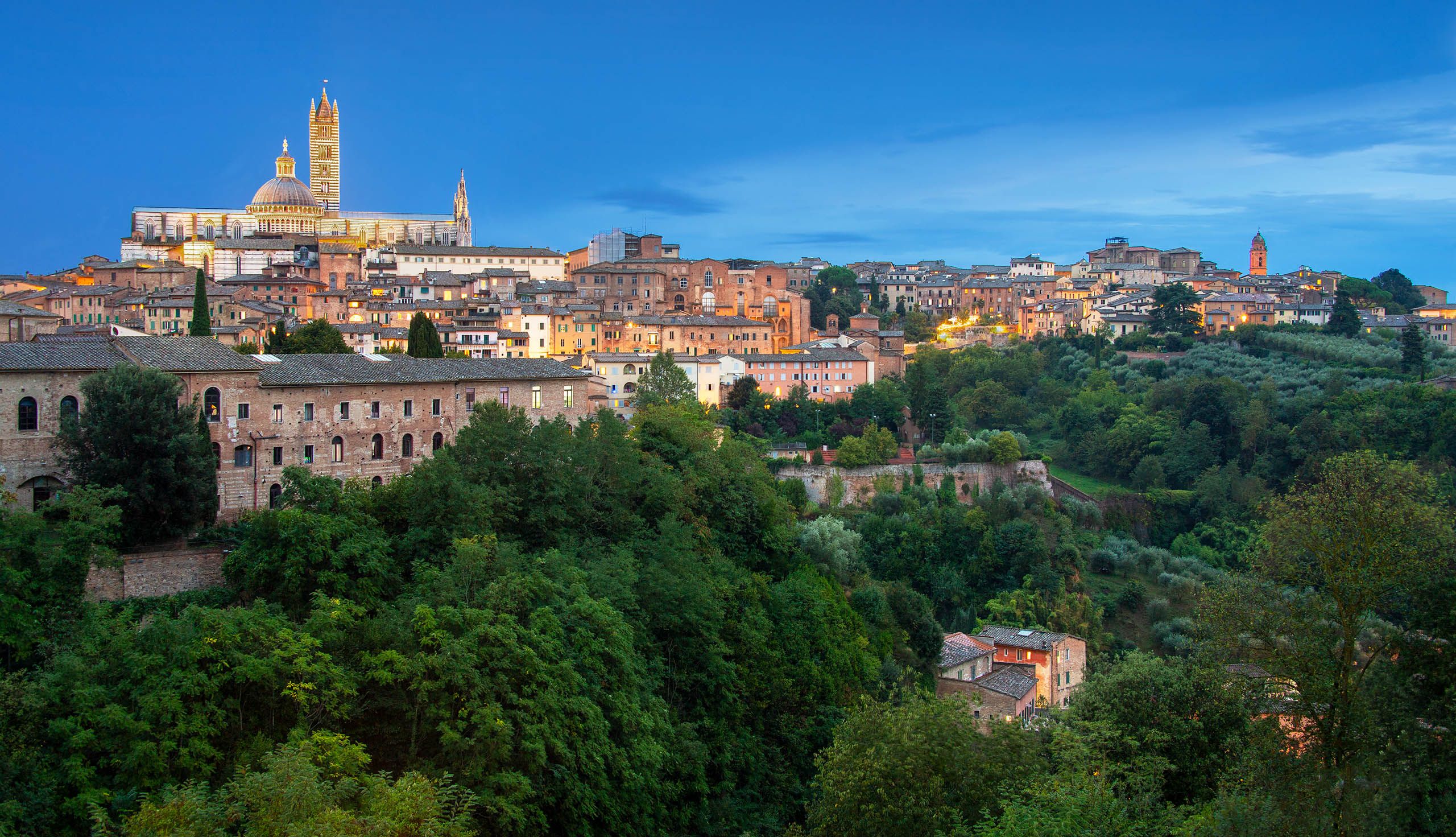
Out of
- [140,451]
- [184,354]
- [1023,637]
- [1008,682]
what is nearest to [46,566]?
[140,451]

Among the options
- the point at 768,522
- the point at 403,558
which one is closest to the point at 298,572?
the point at 403,558

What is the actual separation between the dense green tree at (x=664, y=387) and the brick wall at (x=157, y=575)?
24.1 metres

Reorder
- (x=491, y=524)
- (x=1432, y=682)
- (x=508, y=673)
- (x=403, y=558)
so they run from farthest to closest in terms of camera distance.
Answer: (x=491, y=524)
(x=403, y=558)
(x=508, y=673)
(x=1432, y=682)

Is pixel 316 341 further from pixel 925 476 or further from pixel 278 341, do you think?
pixel 925 476

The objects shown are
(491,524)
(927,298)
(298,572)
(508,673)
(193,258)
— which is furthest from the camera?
(927,298)

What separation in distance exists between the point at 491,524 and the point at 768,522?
1024cm

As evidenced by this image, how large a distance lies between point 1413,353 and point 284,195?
72.1m

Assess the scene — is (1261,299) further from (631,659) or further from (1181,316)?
(631,659)

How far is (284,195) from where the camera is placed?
7925 centimetres

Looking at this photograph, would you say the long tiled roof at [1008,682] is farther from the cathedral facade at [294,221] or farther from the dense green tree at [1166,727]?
the cathedral facade at [294,221]

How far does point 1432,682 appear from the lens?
45.6 feet

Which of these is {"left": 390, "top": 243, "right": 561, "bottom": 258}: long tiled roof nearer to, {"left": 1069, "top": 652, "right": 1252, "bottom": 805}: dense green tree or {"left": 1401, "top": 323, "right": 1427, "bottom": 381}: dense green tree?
{"left": 1401, "top": 323, "right": 1427, "bottom": 381}: dense green tree

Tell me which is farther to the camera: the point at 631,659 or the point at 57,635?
the point at 631,659

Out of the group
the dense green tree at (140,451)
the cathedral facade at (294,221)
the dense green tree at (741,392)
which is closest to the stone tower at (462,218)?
the cathedral facade at (294,221)
